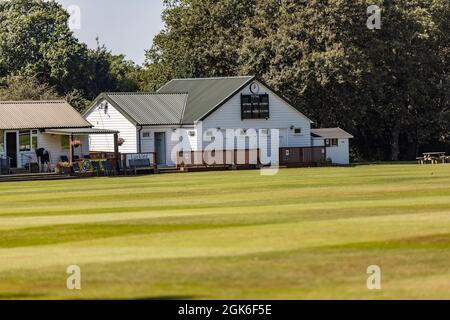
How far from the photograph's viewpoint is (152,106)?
3137 inches

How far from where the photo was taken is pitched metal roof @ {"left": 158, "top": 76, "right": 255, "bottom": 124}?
3071 inches

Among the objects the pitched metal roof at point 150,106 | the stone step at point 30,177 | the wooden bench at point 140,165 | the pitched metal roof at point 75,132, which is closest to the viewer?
the stone step at point 30,177

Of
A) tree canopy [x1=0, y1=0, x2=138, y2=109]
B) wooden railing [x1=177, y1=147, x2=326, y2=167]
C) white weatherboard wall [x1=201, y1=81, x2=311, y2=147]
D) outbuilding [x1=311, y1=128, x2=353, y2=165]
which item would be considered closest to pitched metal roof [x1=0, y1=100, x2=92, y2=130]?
wooden railing [x1=177, y1=147, x2=326, y2=167]

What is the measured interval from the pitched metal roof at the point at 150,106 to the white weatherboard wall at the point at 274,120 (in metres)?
2.88

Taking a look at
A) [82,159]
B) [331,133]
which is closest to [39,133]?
[82,159]

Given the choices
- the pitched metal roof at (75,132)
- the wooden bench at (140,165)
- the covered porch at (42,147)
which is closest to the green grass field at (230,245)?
the wooden bench at (140,165)

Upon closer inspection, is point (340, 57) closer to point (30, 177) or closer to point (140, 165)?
point (140, 165)

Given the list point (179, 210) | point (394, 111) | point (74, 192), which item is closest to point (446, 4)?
point (394, 111)

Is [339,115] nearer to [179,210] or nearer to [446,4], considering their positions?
[446,4]

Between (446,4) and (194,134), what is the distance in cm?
2739

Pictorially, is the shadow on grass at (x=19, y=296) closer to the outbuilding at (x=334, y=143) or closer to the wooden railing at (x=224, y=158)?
the wooden railing at (x=224, y=158)

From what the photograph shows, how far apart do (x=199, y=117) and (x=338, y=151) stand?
10.9 meters

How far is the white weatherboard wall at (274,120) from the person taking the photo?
3088 inches
